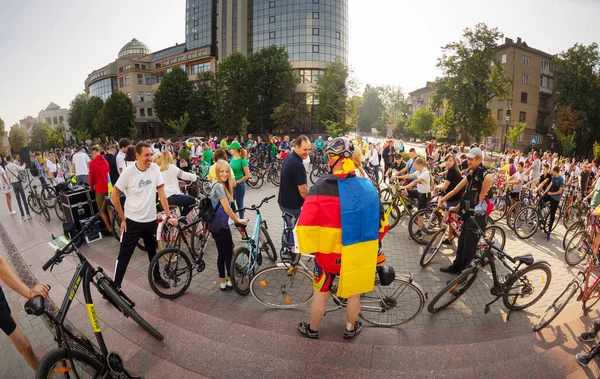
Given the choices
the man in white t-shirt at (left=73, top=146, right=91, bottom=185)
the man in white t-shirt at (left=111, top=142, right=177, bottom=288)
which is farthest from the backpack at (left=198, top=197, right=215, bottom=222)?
the man in white t-shirt at (left=73, top=146, right=91, bottom=185)

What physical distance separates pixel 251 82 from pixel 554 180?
143 feet

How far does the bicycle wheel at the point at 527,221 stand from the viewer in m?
6.93

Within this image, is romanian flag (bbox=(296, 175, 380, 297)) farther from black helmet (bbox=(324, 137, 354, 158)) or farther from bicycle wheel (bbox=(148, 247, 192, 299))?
bicycle wheel (bbox=(148, 247, 192, 299))

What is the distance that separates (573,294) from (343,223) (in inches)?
125

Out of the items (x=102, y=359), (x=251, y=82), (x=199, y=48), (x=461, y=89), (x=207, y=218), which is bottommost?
(x=102, y=359)

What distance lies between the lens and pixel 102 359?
255cm

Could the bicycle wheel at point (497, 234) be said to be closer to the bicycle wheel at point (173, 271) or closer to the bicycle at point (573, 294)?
the bicycle at point (573, 294)

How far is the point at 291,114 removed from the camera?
4288cm

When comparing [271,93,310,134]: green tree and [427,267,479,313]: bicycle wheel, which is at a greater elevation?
[271,93,310,134]: green tree

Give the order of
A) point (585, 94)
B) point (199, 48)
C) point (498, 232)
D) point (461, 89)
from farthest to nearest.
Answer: point (199, 48) → point (585, 94) → point (461, 89) → point (498, 232)

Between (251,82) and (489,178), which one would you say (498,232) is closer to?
(489,178)

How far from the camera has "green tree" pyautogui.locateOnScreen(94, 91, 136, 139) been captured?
60.5 metres

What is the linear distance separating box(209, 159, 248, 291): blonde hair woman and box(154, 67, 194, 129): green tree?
53.2 metres

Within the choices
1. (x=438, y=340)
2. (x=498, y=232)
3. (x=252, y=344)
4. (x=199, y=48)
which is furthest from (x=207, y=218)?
(x=199, y=48)
